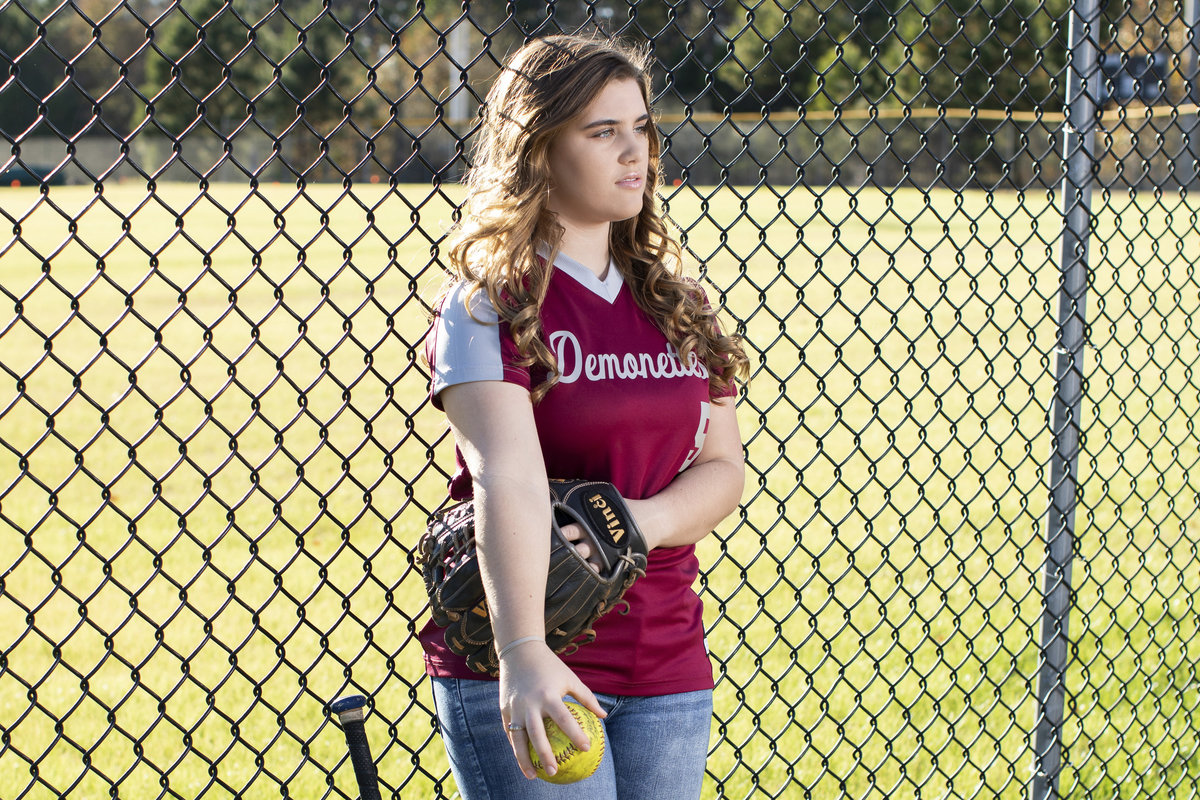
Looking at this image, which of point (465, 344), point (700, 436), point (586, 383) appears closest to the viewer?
point (465, 344)

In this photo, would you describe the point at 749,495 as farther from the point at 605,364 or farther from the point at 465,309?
the point at 465,309

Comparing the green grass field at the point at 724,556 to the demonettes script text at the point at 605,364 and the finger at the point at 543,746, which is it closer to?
the demonettes script text at the point at 605,364

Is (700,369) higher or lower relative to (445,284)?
lower

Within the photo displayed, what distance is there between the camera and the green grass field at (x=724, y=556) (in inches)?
92.2

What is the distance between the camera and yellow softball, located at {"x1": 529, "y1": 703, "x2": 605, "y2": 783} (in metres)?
1.62

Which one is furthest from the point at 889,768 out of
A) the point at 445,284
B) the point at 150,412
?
the point at 150,412

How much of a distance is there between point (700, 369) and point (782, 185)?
112 ft

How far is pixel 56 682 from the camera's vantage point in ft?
14.1

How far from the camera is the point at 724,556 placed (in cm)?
280

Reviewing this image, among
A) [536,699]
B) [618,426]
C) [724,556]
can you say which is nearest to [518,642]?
[536,699]

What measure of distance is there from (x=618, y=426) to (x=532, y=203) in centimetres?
39

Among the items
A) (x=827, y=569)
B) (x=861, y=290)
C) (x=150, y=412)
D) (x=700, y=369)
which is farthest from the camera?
(x=861, y=290)

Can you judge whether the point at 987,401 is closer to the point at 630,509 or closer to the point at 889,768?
the point at 889,768

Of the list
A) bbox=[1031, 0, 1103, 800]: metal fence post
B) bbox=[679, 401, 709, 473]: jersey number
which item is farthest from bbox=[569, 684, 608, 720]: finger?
bbox=[1031, 0, 1103, 800]: metal fence post
